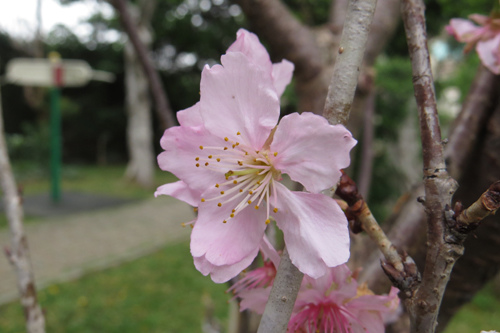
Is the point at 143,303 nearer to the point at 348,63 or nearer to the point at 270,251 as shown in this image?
the point at 270,251

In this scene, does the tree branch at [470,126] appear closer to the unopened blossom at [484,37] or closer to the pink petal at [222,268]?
the unopened blossom at [484,37]

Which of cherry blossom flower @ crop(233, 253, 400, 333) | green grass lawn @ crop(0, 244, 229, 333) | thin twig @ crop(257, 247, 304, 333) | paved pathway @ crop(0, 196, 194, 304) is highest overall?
thin twig @ crop(257, 247, 304, 333)

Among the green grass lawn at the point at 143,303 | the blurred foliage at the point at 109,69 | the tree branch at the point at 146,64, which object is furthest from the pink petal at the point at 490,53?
the blurred foliage at the point at 109,69

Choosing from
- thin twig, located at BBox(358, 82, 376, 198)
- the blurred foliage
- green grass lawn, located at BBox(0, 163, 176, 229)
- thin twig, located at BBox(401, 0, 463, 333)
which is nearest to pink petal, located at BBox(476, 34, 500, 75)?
thin twig, located at BBox(401, 0, 463, 333)

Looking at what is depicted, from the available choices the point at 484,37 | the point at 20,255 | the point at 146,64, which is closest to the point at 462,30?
the point at 484,37

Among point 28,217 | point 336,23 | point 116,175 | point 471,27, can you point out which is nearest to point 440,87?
point 336,23

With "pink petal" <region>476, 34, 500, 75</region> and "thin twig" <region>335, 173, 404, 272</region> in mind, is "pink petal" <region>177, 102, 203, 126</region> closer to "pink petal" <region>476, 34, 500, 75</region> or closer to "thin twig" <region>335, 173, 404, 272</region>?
"thin twig" <region>335, 173, 404, 272</region>

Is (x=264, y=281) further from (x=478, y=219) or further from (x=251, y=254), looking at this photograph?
(x=478, y=219)
